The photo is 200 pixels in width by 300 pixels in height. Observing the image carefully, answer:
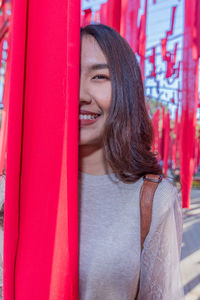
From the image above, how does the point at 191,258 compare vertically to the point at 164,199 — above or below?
below

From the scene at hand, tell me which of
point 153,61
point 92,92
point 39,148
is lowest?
point 39,148

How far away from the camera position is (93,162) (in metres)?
0.69

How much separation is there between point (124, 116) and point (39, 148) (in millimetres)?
290

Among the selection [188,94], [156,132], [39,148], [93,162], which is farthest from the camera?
[156,132]

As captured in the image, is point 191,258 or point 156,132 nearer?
point 191,258

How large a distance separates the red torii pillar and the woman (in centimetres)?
18

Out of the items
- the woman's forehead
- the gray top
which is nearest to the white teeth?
the woman's forehead

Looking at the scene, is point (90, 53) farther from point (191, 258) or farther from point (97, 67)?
point (191, 258)

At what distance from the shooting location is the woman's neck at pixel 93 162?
674 mm

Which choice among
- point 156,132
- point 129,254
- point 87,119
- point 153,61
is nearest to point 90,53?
point 87,119

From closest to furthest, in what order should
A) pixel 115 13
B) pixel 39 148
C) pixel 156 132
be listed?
pixel 39 148 < pixel 115 13 < pixel 156 132

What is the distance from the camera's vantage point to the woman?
0.56 metres

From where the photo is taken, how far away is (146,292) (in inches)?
22.5

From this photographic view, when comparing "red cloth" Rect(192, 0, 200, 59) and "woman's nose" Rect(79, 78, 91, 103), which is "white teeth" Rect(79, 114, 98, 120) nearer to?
"woman's nose" Rect(79, 78, 91, 103)
